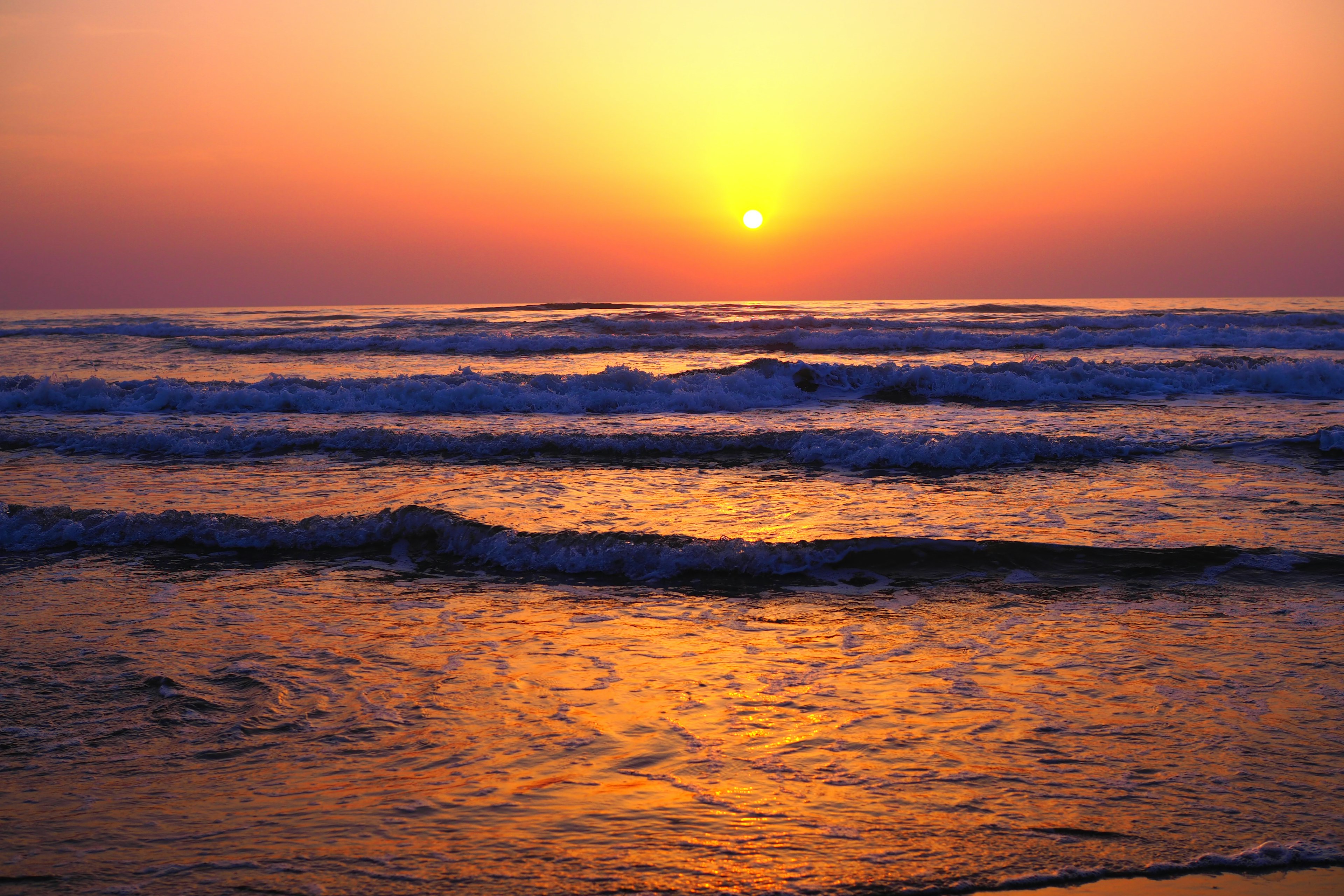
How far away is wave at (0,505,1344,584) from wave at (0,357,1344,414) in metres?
8.92

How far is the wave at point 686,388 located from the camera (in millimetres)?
17391

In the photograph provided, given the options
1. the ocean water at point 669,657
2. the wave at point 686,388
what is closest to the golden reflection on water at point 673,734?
the ocean water at point 669,657

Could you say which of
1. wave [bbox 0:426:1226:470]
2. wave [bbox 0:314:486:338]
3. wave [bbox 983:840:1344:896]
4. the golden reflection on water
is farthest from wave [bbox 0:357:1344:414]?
wave [bbox 0:314:486:338]

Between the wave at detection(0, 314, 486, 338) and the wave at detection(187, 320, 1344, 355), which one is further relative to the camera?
the wave at detection(0, 314, 486, 338)

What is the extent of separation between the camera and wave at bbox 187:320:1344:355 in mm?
28344

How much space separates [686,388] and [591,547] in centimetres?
1117

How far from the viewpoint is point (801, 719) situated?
4.21 meters

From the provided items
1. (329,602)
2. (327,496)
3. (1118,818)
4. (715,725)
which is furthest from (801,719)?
(327,496)

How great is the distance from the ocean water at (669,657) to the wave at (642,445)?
85mm

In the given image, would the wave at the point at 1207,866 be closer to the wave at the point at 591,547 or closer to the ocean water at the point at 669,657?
the ocean water at the point at 669,657

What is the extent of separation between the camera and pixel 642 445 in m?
12.6

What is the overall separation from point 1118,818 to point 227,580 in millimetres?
6179

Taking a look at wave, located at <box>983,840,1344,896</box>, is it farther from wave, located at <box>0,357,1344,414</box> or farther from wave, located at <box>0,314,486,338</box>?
wave, located at <box>0,314,486,338</box>

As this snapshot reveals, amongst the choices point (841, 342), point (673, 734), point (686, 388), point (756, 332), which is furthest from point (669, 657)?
point (756, 332)
